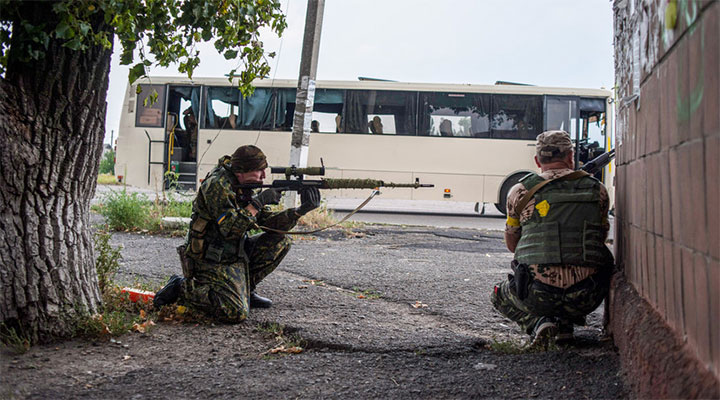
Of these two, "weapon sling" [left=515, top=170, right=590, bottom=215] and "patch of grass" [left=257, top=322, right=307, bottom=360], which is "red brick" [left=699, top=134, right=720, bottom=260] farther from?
"patch of grass" [left=257, top=322, right=307, bottom=360]

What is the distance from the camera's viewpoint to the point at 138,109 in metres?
13.6

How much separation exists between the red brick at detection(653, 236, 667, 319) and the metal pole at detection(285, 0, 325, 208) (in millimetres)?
6657

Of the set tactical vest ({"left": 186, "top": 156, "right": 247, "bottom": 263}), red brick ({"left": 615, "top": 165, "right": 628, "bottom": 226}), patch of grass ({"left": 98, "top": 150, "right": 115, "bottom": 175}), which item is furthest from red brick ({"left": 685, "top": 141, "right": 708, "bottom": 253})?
patch of grass ({"left": 98, "top": 150, "right": 115, "bottom": 175})

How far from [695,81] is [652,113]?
2.22ft

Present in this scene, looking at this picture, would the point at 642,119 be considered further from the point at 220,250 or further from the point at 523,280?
the point at 220,250

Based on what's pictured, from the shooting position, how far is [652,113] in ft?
7.43

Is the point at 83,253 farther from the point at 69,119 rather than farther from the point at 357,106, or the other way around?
the point at 357,106

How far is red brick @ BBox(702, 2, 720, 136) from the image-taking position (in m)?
1.41

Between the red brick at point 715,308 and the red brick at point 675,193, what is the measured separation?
1.19 ft

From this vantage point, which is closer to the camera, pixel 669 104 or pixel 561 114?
pixel 669 104

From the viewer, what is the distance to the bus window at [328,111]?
13.1 m

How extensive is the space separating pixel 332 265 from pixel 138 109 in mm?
9441

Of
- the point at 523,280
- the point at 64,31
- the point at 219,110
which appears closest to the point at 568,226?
the point at 523,280

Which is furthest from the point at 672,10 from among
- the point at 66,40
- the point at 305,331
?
the point at 66,40
